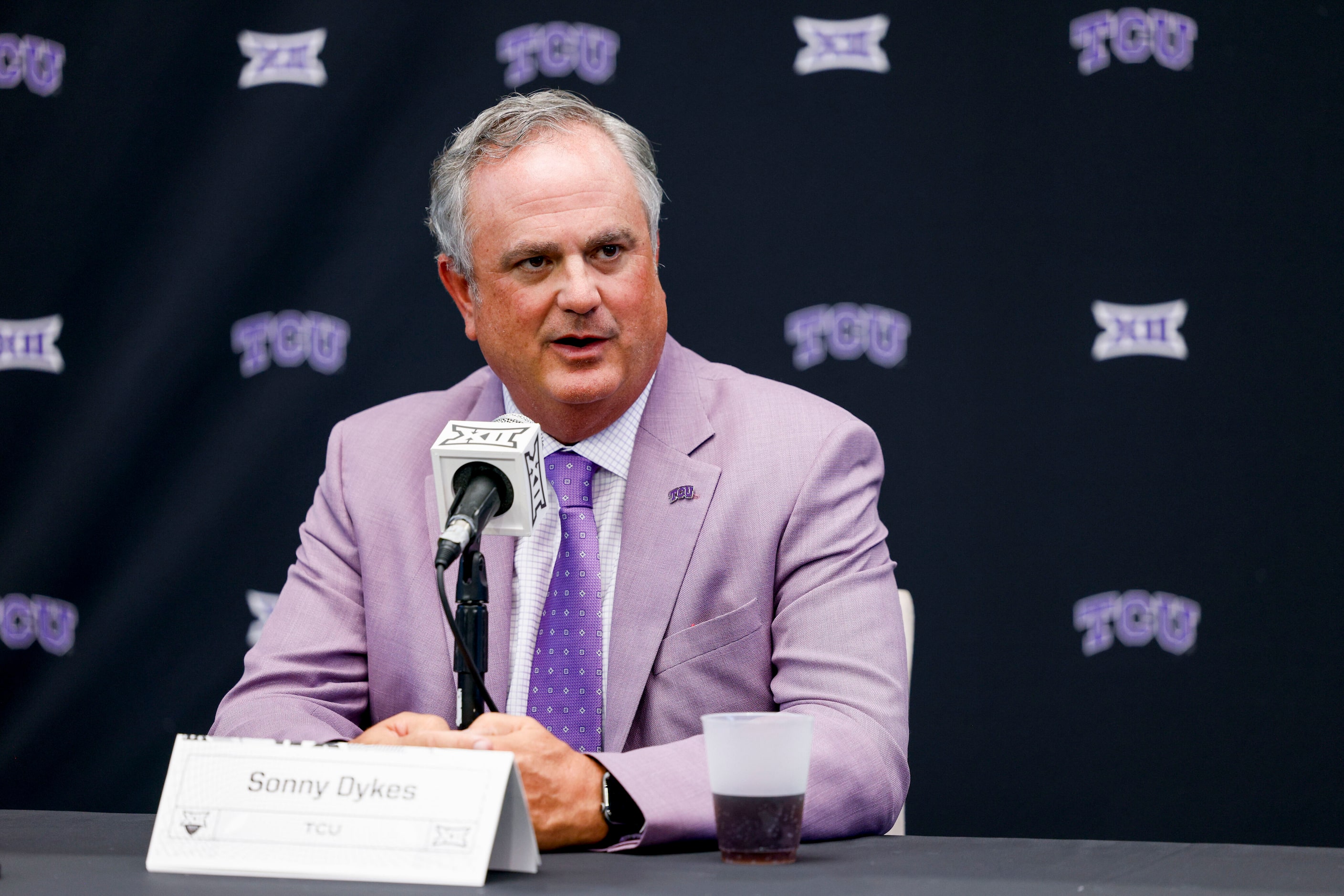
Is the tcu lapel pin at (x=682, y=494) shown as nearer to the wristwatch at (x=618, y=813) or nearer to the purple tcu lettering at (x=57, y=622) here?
the wristwatch at (x=618, y=813)

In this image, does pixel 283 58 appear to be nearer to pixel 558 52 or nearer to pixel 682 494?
pixel 558 52

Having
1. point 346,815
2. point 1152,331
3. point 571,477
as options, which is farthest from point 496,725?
point 1152,331

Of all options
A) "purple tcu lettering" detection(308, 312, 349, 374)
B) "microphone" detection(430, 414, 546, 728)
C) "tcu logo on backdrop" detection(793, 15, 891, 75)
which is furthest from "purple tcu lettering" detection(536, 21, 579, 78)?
"microphone" detection(430, 414, 546, 728)

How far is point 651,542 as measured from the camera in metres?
1.76

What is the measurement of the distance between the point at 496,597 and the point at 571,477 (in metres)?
0.20

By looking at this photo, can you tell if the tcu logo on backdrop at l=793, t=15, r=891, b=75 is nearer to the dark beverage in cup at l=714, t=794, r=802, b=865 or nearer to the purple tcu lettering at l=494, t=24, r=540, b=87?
the purple tcu lettering at l=494, t=24, r=540, b=87

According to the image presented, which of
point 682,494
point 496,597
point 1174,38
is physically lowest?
point 496,597

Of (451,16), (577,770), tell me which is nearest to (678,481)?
(577,770)

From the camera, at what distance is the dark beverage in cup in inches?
43.4

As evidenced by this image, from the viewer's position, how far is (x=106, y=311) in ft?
9.17

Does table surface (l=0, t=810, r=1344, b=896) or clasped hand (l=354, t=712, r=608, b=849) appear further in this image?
clasped hand (l=354, t=712, r=608, b=849)

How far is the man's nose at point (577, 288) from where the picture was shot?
1774 mm

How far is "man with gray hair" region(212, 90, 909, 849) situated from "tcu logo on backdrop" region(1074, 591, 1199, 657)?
2.68 ft

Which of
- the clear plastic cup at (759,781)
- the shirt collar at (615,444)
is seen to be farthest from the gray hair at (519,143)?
the clear plastic cup at (759,781)
